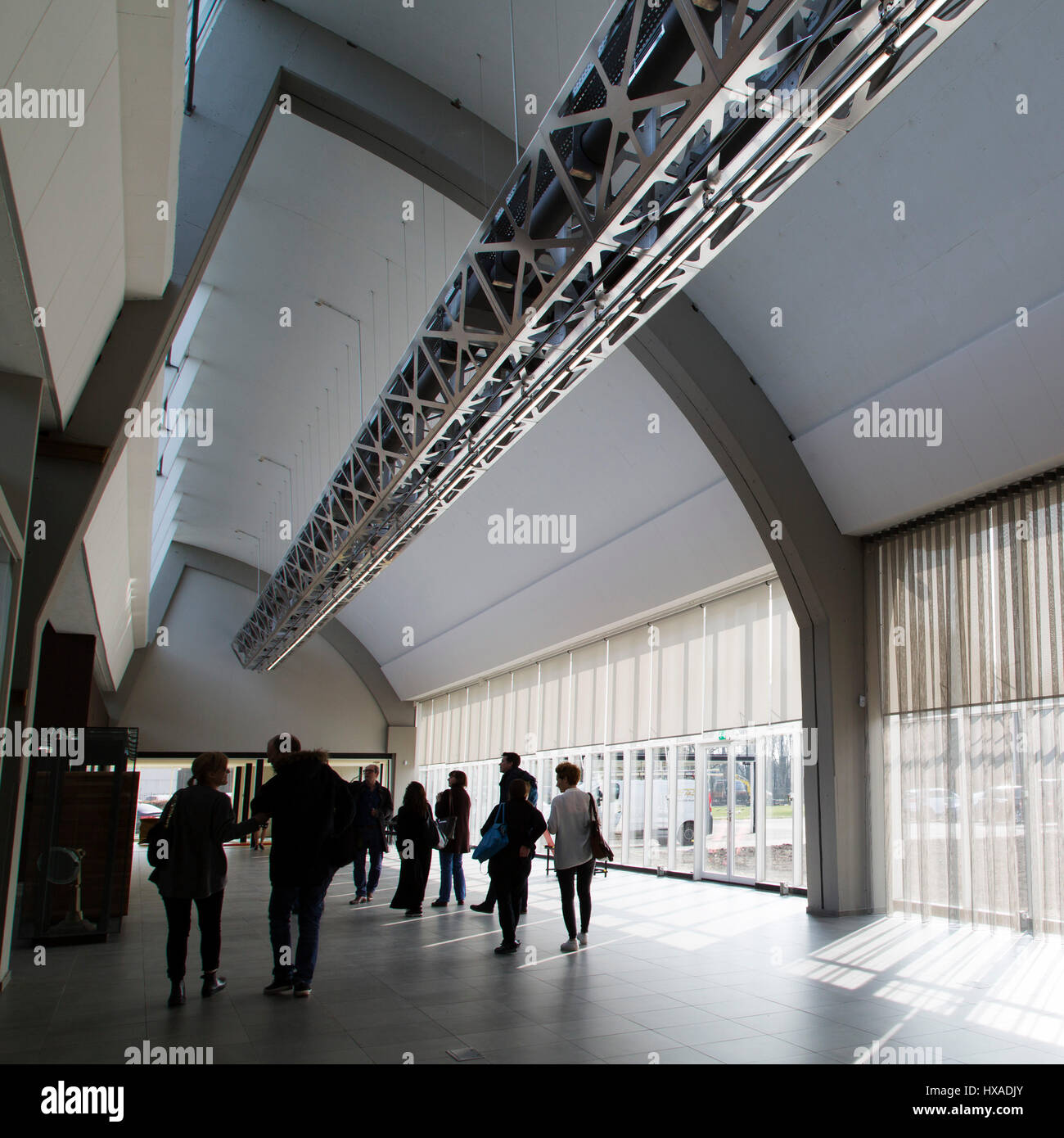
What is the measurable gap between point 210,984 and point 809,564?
7928 mm

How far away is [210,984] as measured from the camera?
601 centimetres

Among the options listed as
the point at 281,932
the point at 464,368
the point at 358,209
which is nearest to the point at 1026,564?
the point at 464,368

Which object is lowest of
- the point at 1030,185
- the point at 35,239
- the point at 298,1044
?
the point at 298,1044

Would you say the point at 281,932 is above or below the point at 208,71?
below

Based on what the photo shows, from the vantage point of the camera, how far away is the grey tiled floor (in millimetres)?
Answer: 4910

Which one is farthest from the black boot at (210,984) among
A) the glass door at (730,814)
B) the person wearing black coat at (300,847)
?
the glass door at (730,814)

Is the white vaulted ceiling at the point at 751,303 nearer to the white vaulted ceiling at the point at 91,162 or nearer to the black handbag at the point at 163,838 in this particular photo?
the white vaulted ceiling at the point at 91,162

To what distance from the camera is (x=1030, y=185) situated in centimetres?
727

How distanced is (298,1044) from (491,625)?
53.8 feet

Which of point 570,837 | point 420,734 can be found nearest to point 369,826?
point 570,837

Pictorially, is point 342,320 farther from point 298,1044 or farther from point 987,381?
point 298,1044

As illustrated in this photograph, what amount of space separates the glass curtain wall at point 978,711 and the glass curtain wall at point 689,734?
2.78m

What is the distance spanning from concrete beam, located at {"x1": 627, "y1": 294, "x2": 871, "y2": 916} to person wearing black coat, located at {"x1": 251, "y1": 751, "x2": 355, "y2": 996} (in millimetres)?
6229

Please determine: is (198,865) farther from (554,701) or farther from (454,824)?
(554,701)
